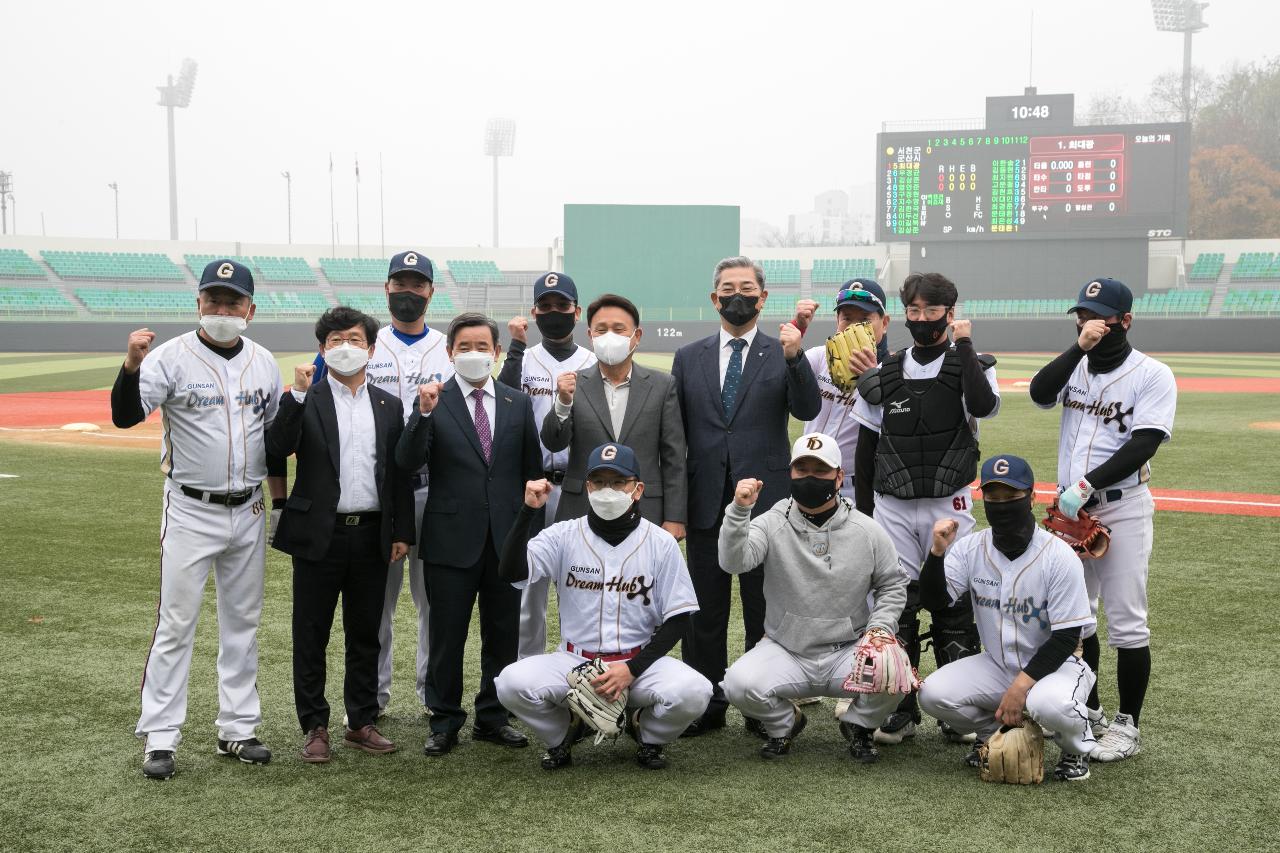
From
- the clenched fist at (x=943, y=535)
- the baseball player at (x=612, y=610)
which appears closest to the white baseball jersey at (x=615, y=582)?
the baseball player at (x=612, y=610)

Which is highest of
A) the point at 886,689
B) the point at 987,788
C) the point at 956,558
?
the point at 956,558

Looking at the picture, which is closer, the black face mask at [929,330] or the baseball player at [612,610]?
the baseball player at [612,610]

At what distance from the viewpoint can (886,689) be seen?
4.75 metres

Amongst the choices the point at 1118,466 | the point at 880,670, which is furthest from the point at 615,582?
the point at 1118,466

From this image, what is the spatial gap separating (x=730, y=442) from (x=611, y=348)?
0.75m

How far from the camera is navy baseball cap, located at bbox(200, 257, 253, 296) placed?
4918 millimetres

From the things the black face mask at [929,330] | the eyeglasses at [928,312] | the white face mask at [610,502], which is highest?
the eyeglasses at [928,312]

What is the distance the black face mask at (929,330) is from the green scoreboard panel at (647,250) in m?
42.3

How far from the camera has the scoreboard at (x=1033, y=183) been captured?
1400 inches

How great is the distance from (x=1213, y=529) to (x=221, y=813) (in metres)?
8.63

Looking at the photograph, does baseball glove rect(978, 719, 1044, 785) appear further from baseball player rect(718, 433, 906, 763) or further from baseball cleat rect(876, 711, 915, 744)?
baseball cleat rect(876, 711, 915, 744)

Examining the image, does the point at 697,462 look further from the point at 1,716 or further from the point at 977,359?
the point at 1,716

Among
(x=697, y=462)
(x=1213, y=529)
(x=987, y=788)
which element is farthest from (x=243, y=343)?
(x=1213, y=529)

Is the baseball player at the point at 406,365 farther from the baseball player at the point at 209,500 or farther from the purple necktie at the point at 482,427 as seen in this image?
the baseball player at the point at 209,500
